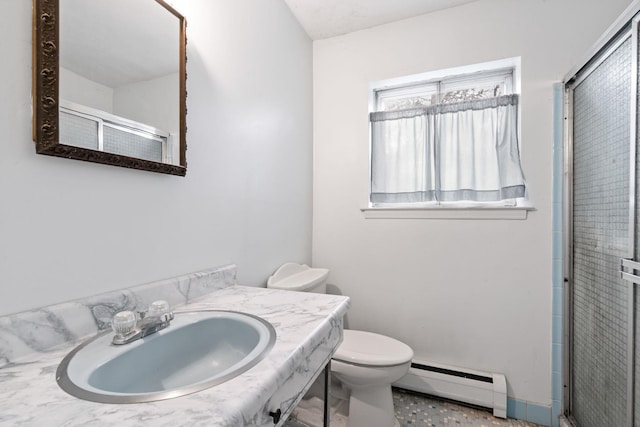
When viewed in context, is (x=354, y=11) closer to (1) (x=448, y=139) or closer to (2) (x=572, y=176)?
(1) (x=448, y=139)

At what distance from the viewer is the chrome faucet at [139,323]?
643mm

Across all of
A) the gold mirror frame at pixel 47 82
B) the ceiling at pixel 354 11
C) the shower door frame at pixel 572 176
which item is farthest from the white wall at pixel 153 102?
the shower door frame at pixel 572 176

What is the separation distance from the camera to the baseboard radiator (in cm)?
154

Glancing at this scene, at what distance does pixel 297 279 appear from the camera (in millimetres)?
1598

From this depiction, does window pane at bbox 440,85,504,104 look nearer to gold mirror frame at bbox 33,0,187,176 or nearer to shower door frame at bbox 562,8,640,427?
shower door frame at bbox 562,8,640,427

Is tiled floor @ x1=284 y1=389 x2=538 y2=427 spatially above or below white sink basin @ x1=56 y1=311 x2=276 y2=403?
below

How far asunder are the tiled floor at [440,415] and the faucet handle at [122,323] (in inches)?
56.8

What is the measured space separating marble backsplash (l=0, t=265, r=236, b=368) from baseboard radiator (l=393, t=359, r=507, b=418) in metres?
1.41

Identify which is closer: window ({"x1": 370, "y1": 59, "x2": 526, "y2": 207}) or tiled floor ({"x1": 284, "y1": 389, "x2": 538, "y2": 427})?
tiled floor ({"x1": 284, "y1": 389, "x2": 538, "y2": 427})

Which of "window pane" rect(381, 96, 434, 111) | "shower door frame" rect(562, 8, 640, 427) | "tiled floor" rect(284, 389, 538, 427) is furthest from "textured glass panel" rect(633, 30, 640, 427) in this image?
"window pane" rect(381, 96, 434, 111)

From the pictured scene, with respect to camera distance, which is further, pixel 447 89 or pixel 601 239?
pixel 447 89

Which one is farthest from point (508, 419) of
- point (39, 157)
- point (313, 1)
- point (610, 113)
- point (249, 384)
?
point (313, 1)

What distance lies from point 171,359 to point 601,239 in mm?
1656

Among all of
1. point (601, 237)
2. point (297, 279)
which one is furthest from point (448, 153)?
point (297, 279)
